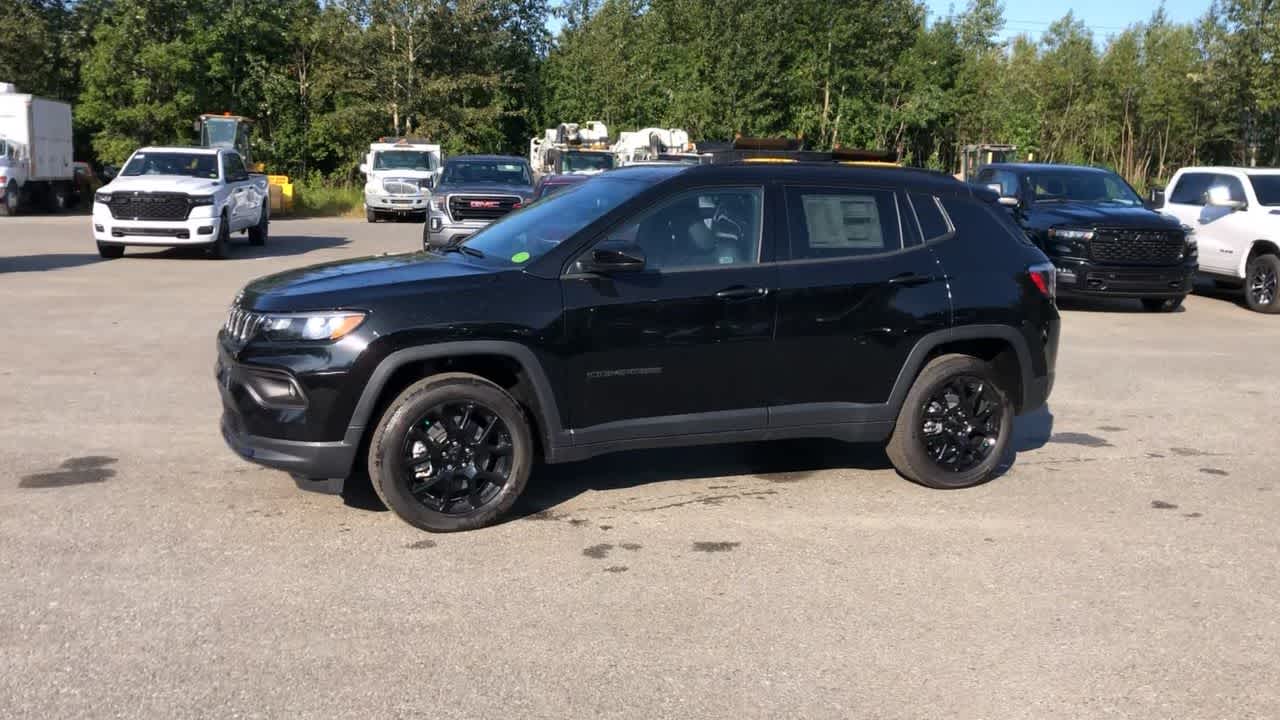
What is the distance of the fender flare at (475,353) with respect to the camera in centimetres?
582

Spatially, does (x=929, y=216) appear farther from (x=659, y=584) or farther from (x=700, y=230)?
(x=659, y=584)

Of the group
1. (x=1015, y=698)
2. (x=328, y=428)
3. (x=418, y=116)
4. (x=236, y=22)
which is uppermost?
(x=236, y=22)

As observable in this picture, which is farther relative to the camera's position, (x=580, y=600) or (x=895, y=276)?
(x=895, y=276)

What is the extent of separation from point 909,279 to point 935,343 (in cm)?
37

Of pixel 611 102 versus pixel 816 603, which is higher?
pixel 611 102

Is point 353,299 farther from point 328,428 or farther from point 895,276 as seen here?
point 895,276

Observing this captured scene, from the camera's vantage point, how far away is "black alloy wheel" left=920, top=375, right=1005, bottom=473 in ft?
23.1

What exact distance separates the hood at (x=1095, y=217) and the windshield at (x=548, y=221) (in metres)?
10.3

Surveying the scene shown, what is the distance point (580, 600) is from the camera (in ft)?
17.0

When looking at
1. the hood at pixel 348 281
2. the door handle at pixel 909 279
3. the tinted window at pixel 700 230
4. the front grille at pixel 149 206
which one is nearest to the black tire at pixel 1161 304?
the door handle at pixel 909 279

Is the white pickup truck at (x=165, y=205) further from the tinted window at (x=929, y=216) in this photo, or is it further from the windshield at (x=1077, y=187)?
the tinted window at (x=929, y=216)

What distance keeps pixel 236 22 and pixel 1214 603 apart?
169 feet

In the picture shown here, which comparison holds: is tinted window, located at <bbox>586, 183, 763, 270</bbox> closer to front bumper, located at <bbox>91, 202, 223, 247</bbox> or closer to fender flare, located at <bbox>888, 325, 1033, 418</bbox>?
fender flare, located at <bbox>888, 325, 1033, 418</bbox>

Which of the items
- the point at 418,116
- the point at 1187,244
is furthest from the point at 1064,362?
the point at 418,116
